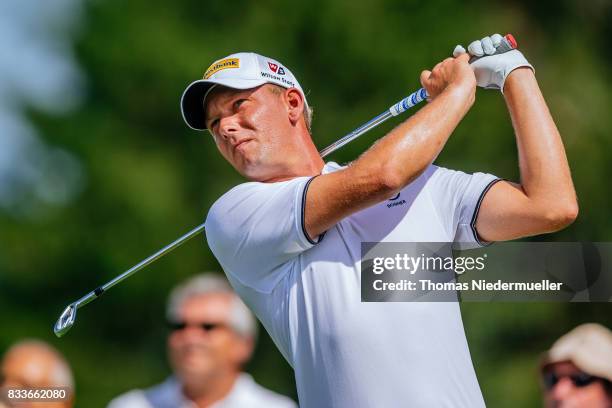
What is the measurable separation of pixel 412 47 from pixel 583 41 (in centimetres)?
73

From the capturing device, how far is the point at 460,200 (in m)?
1.84

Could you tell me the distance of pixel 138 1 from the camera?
4.85 metres

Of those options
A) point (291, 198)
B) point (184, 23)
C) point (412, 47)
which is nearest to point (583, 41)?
point (412, 47)

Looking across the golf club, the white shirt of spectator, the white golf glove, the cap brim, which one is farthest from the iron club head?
the white golf glove

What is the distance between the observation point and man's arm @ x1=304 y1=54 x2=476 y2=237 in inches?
64.4

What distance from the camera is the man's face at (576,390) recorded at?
213 centimetres

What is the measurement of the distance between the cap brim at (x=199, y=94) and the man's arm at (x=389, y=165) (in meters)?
0.33

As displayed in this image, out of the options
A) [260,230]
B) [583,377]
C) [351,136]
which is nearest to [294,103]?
[351,136]

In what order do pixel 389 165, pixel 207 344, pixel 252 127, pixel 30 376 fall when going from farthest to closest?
1. pixel 30 376
2. pixel 207 344
3. pixel 252 127
4. pixel 389 165

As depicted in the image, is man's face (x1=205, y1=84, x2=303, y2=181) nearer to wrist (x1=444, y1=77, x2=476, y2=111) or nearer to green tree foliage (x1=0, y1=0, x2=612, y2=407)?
wrist (x1=444, y1=77, x2=476, y2=111)

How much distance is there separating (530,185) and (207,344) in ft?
2.27

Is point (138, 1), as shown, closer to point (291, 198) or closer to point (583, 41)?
point (583, 41)

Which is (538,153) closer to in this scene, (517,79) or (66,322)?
(517,79)

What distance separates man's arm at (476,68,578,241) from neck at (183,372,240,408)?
1.97 feet
